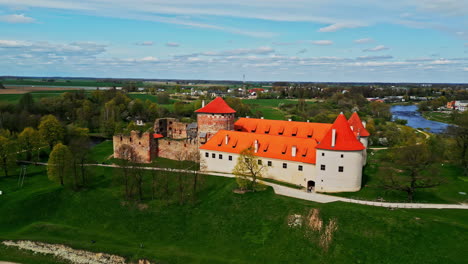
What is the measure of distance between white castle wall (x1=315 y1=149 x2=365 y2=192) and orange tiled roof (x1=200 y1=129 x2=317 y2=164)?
186 cm

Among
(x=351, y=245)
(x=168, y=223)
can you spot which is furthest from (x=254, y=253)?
(x=168, y=223)

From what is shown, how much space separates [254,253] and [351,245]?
8172 mm

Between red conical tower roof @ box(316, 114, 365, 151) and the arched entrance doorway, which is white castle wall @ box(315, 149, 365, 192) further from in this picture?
the arched entrance doorway

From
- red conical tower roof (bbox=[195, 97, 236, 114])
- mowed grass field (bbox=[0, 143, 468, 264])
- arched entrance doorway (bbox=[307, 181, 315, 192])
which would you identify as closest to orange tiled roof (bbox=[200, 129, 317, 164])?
arched entrance doorway (bbox=[307, 181, 315, 192])

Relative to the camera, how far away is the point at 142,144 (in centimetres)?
5250

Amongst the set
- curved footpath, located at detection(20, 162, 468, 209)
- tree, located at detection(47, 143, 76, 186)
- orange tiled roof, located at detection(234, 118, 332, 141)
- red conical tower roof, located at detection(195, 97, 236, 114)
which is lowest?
curved footpath, located at detection(20, 162, 468, 209)

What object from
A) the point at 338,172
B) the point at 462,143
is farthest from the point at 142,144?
the point at 462,143

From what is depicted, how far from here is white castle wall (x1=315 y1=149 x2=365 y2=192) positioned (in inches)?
1500

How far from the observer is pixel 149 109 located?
105188mm

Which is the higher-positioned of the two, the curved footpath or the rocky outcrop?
the curved footpath

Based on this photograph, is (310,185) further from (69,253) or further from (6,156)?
(6,156)

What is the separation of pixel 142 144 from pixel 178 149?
577 cm

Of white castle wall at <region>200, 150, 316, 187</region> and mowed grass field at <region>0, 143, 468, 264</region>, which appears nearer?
mowed grass field at <region>0, 143, 468, 264</region>

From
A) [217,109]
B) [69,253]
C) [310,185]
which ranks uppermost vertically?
[217,109]
